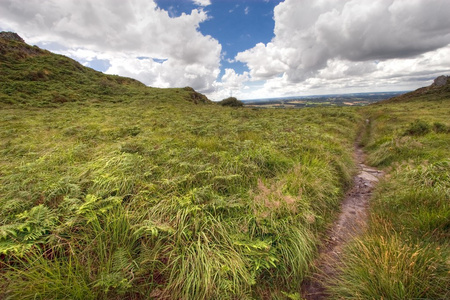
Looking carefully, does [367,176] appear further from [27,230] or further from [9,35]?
[9,35]

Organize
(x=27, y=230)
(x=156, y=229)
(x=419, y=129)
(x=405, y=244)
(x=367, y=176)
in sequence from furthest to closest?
(x=419, y=129) < (x=367, y=176) < (x=156, y=229) < (x=27, y=230) < (x=405, y=244)

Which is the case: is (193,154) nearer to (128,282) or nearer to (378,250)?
(128,282)

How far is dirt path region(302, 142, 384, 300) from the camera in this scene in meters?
3.04

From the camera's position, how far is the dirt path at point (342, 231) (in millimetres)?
3039

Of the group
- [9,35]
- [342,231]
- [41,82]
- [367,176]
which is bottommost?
[367,176]

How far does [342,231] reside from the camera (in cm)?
416

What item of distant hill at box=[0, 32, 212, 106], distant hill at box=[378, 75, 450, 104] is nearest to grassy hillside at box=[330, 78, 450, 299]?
distant hill at box=[0, 32, 212, 106]

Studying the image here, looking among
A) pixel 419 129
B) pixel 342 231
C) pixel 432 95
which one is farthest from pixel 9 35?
pixel 432 95

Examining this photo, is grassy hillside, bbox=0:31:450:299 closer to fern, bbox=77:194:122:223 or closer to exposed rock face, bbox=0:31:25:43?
fern, bbox=77:194:122:223

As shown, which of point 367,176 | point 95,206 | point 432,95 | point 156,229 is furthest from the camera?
point 432,95

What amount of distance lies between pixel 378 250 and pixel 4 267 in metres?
5.37

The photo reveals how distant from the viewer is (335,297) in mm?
2701

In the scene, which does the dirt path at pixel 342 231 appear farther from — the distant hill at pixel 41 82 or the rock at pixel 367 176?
the distant hill at pixel 41 82

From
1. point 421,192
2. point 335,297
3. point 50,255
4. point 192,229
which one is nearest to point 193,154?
point 192,229
